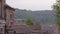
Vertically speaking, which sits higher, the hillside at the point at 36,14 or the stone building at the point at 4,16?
the stone building at the point at 4,16

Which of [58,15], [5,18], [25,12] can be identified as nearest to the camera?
[58,15]

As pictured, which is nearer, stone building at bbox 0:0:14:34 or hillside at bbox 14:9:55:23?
stone building at bbox 0:0:14:34

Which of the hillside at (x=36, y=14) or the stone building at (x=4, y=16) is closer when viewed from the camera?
the stone building at (x=4, y=16)

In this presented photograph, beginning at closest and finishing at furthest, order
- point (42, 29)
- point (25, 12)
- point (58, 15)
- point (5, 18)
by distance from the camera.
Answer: point (58, 15) < point (42, 29) < point (5, 18) < point (25, 12)

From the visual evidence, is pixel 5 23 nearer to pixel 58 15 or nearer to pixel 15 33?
pixel 15 33

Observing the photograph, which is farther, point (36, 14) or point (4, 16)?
point (36, 14)

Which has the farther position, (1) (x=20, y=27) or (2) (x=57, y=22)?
(1) (x=20, y=27)

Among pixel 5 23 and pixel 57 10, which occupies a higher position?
pixel 57 10

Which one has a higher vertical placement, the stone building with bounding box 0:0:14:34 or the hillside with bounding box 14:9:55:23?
the stone building with bounding box 0:0:14:34

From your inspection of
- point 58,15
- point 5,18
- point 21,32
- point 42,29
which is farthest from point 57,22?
point 5,18

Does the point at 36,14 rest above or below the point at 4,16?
below

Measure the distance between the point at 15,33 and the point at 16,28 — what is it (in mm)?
594

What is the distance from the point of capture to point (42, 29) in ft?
95.9

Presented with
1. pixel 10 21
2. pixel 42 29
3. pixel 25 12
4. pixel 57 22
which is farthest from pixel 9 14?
pixel 25 12
